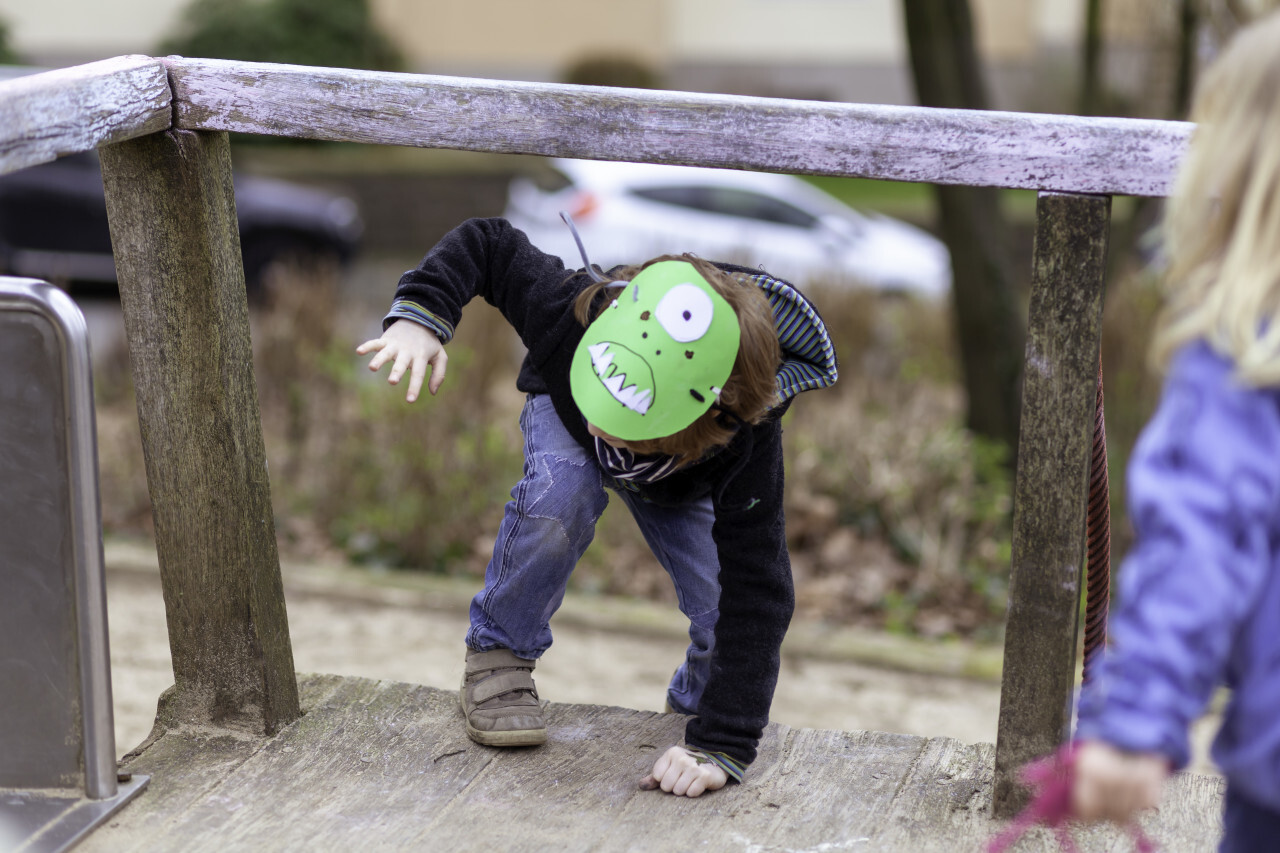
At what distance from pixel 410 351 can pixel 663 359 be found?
0.40 metres

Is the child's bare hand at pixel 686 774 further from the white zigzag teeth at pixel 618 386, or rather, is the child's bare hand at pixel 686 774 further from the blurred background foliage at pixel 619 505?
the blurred background foliage at pixel 619 505

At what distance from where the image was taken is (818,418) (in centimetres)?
557

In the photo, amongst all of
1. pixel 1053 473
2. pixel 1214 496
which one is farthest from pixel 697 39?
pixel 1214 496

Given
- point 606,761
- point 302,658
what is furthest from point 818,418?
point 606,761

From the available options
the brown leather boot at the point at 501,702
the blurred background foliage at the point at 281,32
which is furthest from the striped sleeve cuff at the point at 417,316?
the blurred background foliage at the point at 281,32

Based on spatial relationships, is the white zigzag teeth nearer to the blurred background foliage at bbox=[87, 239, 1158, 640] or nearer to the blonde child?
the blonde child

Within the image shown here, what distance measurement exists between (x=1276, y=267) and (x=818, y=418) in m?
4.34

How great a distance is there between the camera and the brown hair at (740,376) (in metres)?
1.96

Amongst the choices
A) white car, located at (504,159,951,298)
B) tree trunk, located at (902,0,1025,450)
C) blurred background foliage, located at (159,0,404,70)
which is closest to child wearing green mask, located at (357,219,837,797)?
tree trunk, located at (902,0,1025,450)

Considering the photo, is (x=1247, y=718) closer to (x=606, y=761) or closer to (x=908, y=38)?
(x=606, y=761)

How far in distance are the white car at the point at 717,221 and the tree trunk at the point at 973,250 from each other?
3.30 metres

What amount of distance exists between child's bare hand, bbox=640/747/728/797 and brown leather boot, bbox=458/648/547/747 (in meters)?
0.27

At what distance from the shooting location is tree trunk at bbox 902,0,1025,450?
17.1ft

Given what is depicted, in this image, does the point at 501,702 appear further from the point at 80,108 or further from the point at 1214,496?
the point at 1214,496
